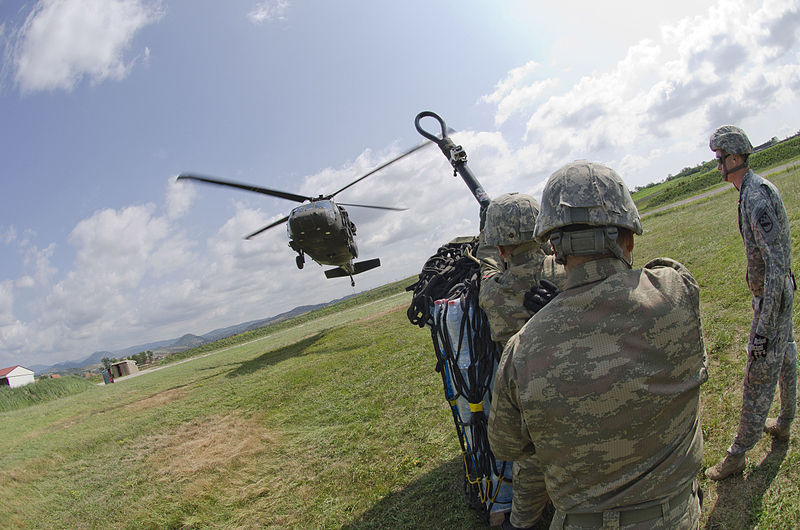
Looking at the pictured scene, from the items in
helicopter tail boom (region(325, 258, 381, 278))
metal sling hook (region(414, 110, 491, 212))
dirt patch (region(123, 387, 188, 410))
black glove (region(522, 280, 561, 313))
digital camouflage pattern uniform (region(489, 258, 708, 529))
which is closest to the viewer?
digital camouflage pattern uniform (region(489, 258, 708, 529))

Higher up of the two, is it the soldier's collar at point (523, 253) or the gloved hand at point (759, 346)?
the soldier's collar at point (523, 253)

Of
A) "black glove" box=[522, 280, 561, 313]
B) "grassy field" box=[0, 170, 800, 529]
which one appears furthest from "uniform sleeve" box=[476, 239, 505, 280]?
"grassy field" box=[0, 170, 800, 529]

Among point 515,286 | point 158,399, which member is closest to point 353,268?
point 158,399

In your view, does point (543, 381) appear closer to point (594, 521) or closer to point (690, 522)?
point (594, 521)

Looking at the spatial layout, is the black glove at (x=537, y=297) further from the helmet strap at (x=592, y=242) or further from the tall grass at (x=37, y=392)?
the tall grass at (x=37, y=392)

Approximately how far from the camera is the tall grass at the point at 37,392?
64.3ft

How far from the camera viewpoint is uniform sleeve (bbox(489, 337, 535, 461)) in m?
1.77

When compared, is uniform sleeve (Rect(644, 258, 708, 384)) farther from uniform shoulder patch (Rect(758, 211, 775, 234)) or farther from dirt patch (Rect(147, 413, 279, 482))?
dirt patch (Rect(147, 413, 279, 482))

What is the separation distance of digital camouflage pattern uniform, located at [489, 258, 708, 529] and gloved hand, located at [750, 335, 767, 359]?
1.65 m

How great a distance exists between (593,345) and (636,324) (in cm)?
17

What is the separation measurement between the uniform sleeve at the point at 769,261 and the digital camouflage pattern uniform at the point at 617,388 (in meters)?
1.64

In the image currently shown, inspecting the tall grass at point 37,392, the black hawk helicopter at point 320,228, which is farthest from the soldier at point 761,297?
the tall grass at point 37,392

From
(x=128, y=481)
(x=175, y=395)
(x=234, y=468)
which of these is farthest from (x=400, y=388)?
(x=175, y=395)

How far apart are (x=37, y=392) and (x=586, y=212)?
90.3ft
